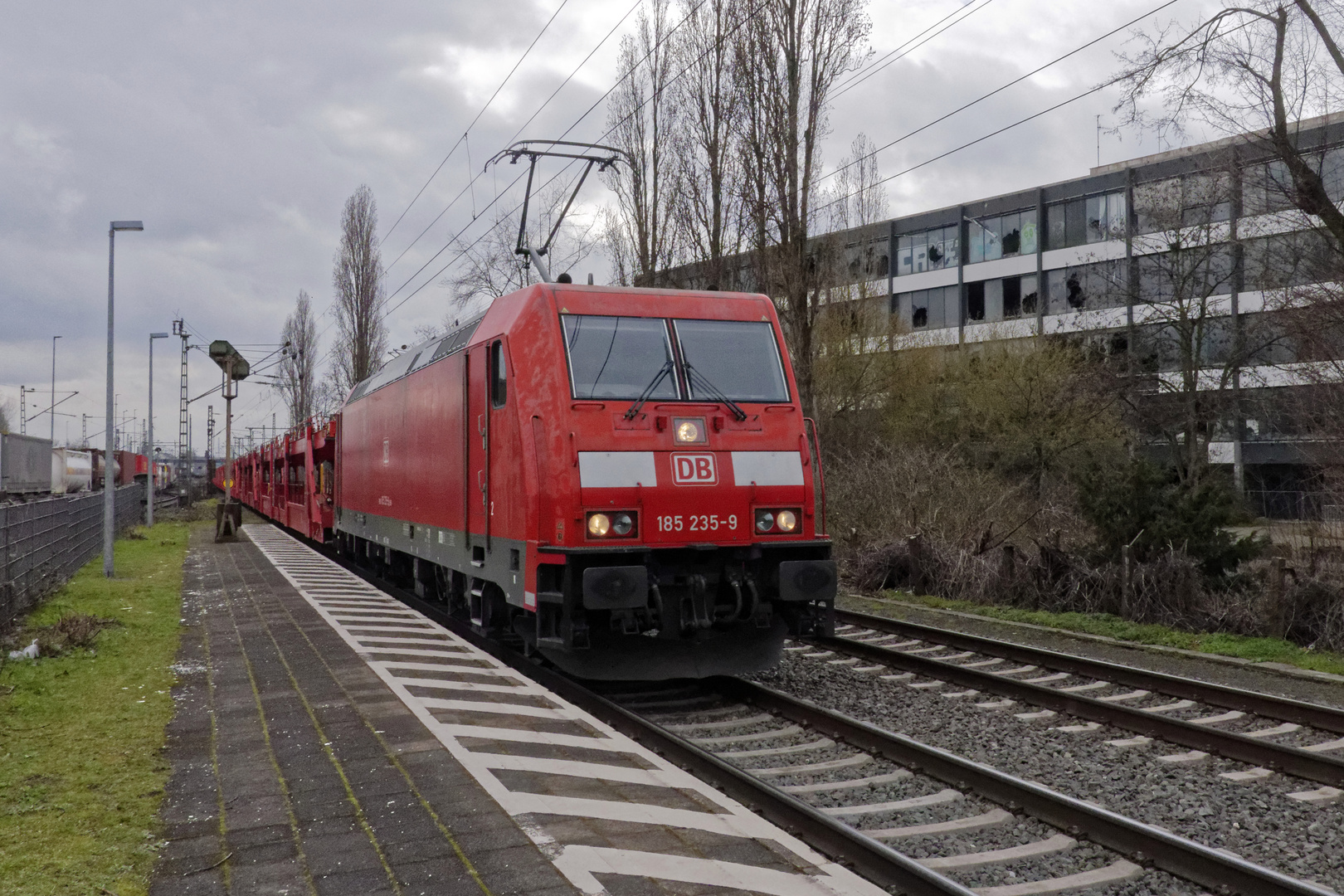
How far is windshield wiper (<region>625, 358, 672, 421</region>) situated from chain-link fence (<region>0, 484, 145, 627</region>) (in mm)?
7075

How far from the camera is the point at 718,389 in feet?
28.5

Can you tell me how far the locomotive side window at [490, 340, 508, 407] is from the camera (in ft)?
28.8

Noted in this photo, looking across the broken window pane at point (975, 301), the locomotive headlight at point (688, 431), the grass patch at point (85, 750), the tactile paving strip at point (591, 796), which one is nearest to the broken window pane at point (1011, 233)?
the broken window pane at point (975, 301)

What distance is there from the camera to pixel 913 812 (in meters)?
5.70

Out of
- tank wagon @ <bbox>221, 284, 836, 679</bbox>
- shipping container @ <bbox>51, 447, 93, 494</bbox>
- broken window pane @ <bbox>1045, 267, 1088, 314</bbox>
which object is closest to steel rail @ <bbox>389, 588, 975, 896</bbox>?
tank wagon @ <bbox>221, 284, 836, 679</bbox>

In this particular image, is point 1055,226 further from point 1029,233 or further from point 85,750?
point 85,750

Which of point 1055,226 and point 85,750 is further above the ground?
point 1055,226

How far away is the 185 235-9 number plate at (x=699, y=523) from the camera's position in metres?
7.96

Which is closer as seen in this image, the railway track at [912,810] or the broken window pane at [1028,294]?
the railway track at [912,810]

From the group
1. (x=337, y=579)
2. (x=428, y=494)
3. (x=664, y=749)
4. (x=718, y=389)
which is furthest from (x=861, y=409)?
(x=664, y=749)

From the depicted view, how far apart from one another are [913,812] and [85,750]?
492cm

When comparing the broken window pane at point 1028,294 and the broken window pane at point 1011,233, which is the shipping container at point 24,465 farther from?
the broken window pane at point 1011,233

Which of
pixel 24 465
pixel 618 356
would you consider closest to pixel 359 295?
pixel 24 465

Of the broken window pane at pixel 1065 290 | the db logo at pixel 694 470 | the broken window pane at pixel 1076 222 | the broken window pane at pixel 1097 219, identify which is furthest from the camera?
the broken window pane at pixel 1076 222
